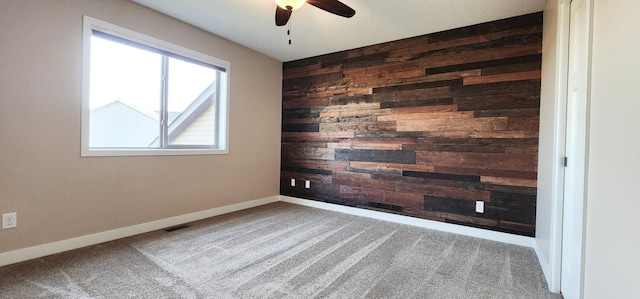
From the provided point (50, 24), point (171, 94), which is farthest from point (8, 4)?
point (171, 94)

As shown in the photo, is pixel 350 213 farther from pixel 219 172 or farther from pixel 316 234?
pixel 219 172

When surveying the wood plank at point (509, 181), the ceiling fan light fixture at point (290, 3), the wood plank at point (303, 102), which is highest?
the ceiling fan light fixture at point (290, 3)

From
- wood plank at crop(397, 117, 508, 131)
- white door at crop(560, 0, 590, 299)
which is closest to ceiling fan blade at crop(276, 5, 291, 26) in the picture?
wood plank at crop(397, 117, 508, 131)

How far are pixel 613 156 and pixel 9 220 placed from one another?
4.00 meters

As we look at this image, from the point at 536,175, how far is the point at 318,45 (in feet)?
10.5

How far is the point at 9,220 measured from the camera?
2.22m

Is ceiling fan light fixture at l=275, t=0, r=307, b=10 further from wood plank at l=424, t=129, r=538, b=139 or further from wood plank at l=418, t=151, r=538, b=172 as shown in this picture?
wood plank at l=418, t=151, r=538, b=172

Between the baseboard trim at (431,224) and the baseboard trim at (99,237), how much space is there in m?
1.42

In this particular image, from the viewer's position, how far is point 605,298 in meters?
1.12

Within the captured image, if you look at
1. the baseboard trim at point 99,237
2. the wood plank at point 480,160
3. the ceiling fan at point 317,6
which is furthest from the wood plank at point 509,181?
the baseboard trim at point 99,237

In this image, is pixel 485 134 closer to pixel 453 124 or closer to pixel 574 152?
pixel 453 124

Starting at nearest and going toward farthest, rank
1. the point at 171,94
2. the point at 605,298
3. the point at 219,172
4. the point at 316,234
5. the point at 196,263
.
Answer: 1. the point at 605,298
2. the point at 196,263
3. the point at 316,234
4. the point at 171,94
5. the point at 219,172

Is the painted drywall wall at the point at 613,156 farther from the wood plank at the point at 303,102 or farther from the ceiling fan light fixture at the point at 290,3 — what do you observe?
the wood plank at the point at 303,102

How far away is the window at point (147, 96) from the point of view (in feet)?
8.98
